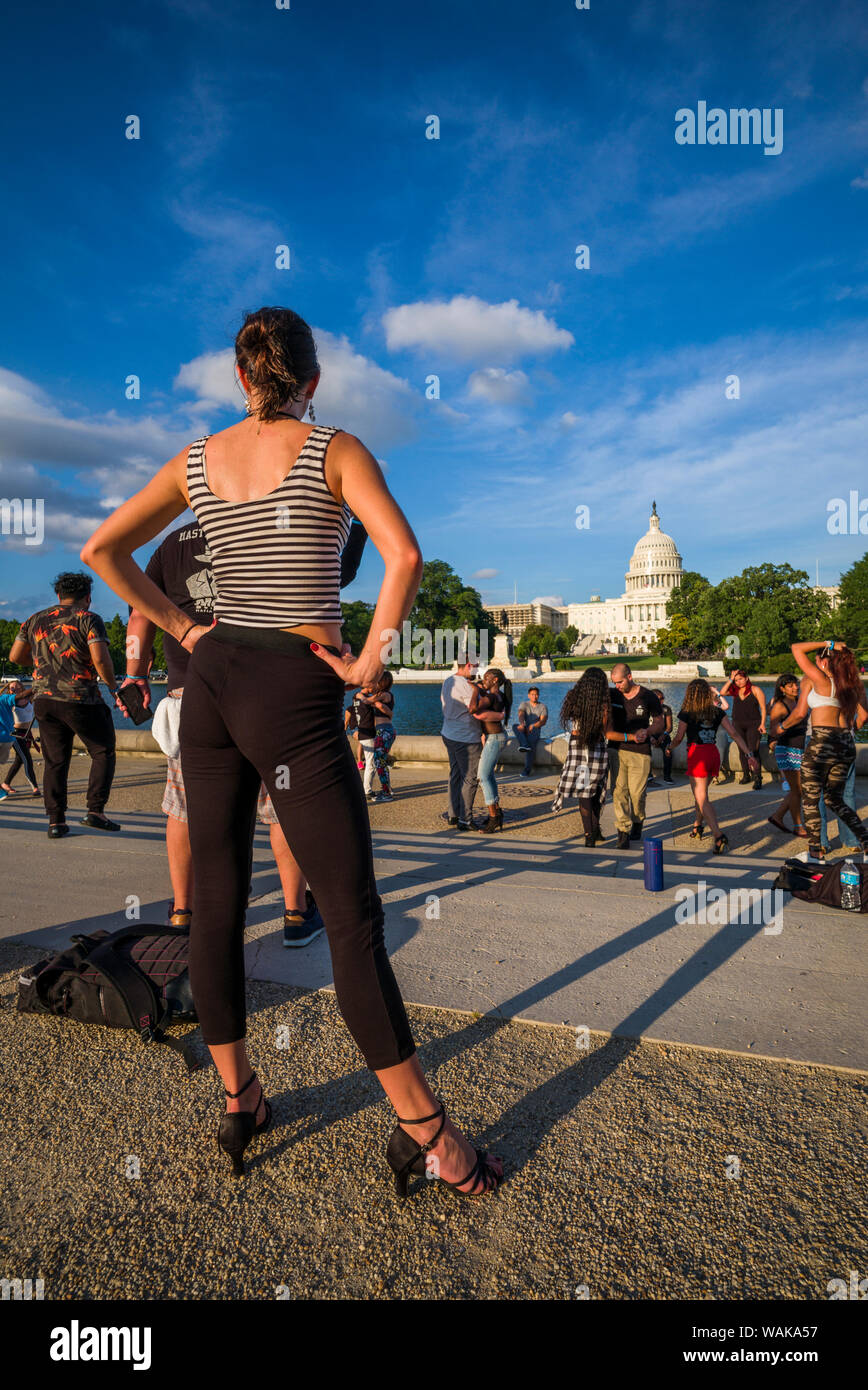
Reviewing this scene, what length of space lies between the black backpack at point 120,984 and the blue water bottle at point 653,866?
9.12ft

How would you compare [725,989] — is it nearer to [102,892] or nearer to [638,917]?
[638,917]

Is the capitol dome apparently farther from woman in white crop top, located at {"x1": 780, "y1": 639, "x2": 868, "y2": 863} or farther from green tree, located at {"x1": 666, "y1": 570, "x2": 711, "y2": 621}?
woman in white crop top, located at {"x1": 780, "y1": 639, "x2": 868, "y2": 863}

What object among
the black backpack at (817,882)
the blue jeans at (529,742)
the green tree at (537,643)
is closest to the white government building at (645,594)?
the green tree at (537,643)

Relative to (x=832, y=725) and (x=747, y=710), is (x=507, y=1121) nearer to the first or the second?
(x=832, y=725)

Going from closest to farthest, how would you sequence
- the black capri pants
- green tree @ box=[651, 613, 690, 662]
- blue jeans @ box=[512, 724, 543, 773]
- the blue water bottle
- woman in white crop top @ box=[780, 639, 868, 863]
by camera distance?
the black capri pants → the blue water bottle → woman in white crop top @ box=[780, 639, 868, 863] → blue jeans @ box=[512, 724, 543, 773] → green tree @ box=[651, 613, 690, 662]

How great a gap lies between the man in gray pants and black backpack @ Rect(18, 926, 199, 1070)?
18.0 feet

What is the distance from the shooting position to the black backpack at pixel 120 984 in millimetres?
2748

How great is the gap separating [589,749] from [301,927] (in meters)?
4.49

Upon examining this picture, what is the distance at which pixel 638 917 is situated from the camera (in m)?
3.89

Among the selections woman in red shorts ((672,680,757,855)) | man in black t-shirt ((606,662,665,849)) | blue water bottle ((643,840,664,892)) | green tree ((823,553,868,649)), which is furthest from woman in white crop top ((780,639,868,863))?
green tree ((823,553,868,649))

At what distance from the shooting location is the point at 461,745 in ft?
27.4

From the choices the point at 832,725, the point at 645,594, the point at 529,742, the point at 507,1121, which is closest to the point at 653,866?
the point at 507,1121

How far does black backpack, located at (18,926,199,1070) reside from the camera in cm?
275

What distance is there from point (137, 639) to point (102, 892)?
1695 mm
